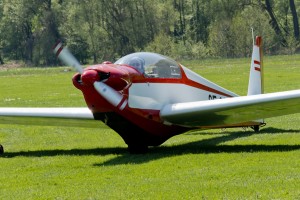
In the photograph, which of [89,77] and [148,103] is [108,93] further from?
[148,103]

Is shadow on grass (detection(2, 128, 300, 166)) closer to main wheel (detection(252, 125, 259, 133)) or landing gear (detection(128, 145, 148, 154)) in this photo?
landing gear (detection(128, 145, 148, 154))

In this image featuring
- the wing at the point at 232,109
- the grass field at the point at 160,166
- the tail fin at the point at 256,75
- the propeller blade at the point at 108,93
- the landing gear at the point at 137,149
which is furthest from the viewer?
the tail fin at the point at 256,75

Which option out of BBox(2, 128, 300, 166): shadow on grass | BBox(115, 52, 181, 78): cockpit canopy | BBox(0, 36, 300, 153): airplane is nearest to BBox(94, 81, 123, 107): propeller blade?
BBox(0, 36, 300, 153): airplane

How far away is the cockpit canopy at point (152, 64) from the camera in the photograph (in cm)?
1384

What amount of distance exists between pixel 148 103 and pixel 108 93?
1457 millimetres

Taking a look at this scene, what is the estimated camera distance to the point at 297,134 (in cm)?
1630

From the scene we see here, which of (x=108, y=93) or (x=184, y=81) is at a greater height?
(x=108, y=93)

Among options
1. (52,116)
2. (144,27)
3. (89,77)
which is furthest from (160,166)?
(144,27)

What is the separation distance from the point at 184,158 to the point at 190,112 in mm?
1237

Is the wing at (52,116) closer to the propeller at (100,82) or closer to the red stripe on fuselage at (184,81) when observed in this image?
the red stripe on fuselage at (184,81)

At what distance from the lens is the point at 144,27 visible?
3787 inches

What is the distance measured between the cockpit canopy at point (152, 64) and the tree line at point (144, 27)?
70.1m

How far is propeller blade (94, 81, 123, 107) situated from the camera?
498 inches

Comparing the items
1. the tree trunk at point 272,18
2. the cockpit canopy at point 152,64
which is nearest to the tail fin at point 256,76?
the cockpit canopy at point 152,64
